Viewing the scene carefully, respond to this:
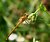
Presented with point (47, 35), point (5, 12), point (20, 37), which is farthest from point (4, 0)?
point (47, 35)

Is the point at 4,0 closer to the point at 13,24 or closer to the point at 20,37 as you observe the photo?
the point at 13,24

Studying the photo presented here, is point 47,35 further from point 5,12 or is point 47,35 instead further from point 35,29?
point 5,12

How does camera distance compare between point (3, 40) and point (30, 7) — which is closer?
point (3, 40)

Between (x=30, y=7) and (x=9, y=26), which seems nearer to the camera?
(x=9, y=26)

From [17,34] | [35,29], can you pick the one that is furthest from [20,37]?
[35,29]

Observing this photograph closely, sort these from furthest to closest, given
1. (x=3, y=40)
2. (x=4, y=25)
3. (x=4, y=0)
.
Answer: (x=4, y=0), (x=4, y=25), (x=3, y=40)

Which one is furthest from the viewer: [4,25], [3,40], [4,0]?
[4,0]

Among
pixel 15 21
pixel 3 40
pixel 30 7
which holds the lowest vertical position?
pixel 3 40

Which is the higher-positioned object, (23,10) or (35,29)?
(23,10)

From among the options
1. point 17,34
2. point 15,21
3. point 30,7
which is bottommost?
point 17,34
